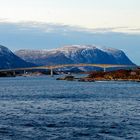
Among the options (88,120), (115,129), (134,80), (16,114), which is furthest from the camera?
(134,80)

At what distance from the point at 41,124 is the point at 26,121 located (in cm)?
245

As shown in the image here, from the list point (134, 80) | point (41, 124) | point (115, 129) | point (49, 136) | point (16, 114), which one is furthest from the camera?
point (134, 80)

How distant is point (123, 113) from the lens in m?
52.6

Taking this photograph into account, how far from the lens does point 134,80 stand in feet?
612

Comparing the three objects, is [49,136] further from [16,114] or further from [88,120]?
[16,114]

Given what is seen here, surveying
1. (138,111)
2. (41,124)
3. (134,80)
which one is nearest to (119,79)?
(134,80)

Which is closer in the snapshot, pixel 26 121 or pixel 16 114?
pixel 26 121

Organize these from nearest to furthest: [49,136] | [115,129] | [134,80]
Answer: [49,136] → [115,129] → [134,80]

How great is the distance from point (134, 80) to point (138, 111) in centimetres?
13269

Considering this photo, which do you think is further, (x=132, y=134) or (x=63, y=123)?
(x=63, y=123)

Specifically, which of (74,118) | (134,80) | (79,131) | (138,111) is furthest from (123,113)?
(134,80)

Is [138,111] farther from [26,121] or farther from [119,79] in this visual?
[119,79]

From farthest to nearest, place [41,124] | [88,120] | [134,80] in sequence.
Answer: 1. [134,80]
2. [88,120]
3. [41,124]

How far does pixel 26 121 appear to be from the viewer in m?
45.5
